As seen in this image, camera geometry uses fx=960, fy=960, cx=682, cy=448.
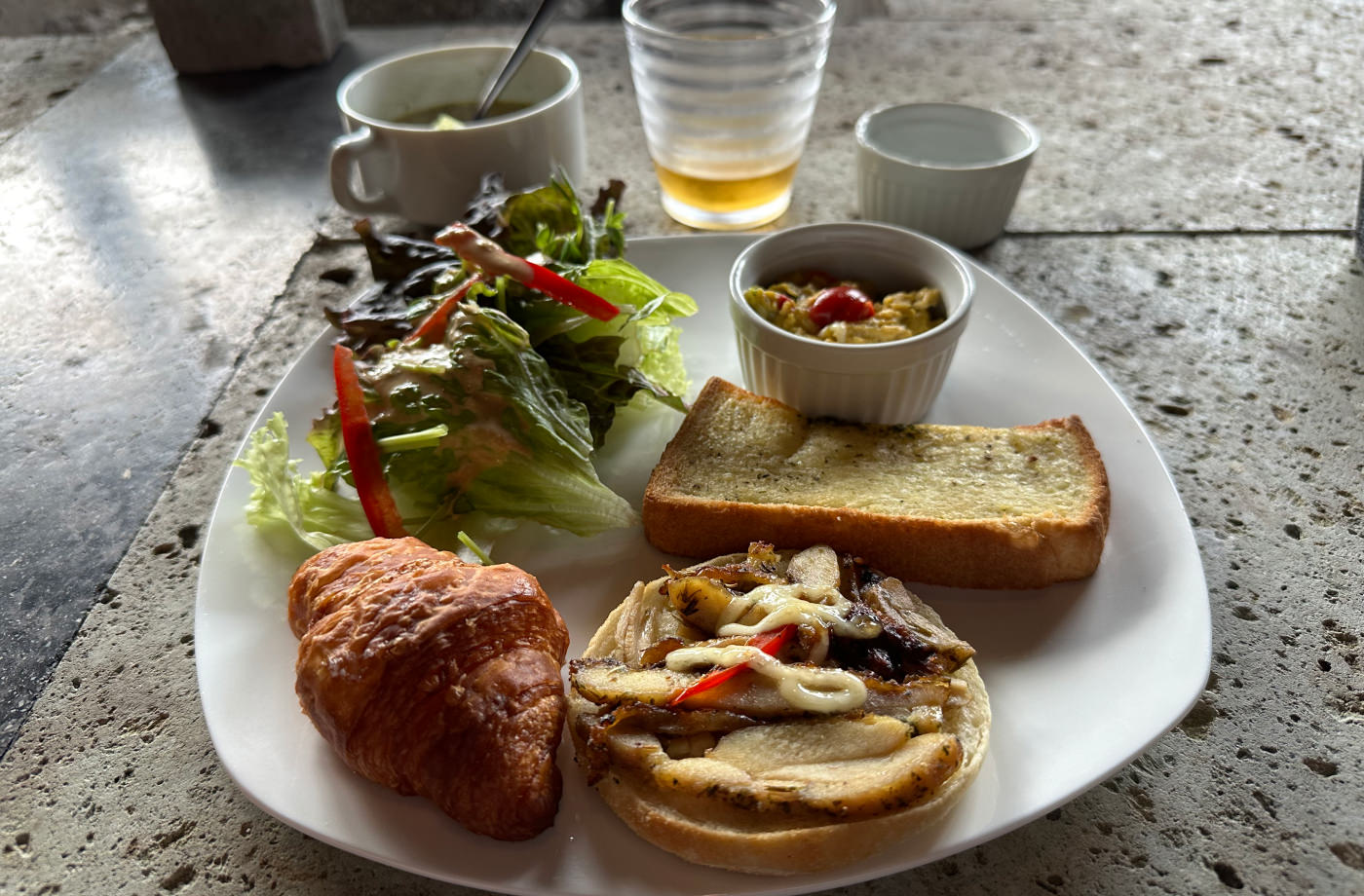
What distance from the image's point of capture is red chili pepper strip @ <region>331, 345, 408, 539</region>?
2.24 metres

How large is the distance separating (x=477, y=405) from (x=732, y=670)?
1005mm

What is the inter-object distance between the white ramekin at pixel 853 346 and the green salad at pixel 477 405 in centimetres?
25

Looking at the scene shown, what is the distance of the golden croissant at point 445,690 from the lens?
1.59 m

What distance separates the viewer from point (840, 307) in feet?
8.16

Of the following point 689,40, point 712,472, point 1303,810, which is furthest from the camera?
point 689,40

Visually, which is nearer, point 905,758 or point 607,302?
point 905,758

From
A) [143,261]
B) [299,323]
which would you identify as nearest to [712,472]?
[299,323]

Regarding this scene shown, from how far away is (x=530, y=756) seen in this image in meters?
1.62

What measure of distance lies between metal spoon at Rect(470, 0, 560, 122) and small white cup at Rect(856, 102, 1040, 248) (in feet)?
3.85

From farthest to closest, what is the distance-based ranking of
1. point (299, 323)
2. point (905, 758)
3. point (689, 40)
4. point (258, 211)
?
1. point (258, 211)
2. point (299, 323)
3. point (689, 40)
4. point (905, 758)

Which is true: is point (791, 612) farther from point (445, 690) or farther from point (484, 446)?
point (484, 446)

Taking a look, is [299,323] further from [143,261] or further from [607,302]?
[607,302]

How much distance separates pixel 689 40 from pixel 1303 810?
8.35ft

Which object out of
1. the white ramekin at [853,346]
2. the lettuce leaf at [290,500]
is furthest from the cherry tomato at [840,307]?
the lettuce leaf at [290,500]
